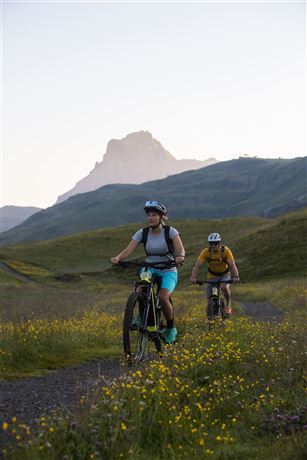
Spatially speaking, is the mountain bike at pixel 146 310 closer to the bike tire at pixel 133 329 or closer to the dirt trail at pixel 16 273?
the bike tire at pixel 133 329

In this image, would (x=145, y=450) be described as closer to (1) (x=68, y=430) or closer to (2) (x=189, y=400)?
(1) (x=68, y=430)

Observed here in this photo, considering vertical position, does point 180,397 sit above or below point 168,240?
below

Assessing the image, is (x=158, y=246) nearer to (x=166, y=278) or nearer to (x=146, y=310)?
(x=166, y=278)

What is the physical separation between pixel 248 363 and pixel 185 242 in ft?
288

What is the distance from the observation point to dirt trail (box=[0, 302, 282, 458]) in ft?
22.0

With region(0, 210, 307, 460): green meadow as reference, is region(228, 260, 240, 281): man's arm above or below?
above

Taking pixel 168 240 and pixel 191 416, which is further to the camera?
pixel 168 240

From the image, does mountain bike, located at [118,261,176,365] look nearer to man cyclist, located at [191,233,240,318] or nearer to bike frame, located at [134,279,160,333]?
bike frame, located at [134,279,160,333]

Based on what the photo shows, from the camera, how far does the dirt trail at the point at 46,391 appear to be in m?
6.71

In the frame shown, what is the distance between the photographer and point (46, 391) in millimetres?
8383

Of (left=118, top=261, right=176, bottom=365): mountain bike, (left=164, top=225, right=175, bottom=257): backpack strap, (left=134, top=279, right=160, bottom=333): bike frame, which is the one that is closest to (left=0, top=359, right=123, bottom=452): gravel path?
(left=118, top=261, right=176, bottom=365): mountain bike

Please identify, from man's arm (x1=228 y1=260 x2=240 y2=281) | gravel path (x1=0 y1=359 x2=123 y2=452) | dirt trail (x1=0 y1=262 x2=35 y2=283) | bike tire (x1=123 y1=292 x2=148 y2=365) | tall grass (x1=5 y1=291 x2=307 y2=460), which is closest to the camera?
tall grass (x1=5 y1=291 x2=307 y2=460)

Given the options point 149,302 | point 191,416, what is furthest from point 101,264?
point 191,416

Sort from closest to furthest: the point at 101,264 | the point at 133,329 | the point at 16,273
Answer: the point at 133,329 → the point at 16,273 → the point at 101,264
